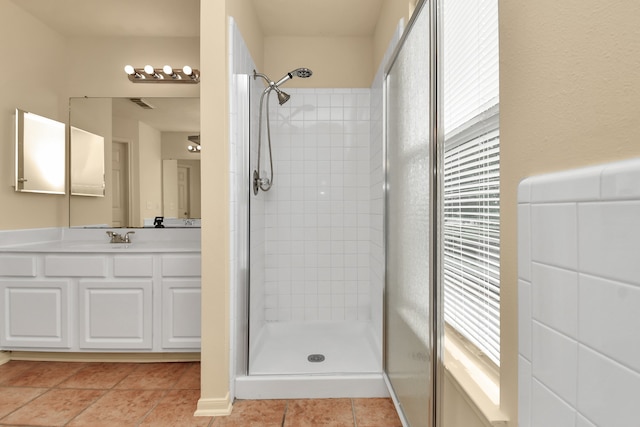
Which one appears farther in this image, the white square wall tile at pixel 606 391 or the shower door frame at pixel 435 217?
the shower door frame at pixel 435 217

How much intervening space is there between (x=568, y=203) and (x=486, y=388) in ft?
2.17

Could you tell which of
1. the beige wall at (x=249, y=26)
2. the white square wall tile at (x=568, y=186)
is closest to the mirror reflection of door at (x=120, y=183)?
the beige wall at (x=249, y=26)

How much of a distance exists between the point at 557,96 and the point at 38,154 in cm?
328

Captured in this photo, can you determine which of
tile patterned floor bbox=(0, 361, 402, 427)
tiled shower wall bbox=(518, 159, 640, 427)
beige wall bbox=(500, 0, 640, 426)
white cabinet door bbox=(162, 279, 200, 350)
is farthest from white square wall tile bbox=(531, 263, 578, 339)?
white cabinet door bbox=(162, 279, 200, 350)

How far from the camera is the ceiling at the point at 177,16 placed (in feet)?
8.14

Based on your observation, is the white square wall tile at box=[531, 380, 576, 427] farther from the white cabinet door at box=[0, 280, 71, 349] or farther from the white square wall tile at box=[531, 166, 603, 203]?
the white cabinet door at box=[0, 280, 71, 349]

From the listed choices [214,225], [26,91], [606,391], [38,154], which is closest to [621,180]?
[606,391]

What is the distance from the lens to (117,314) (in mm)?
2287

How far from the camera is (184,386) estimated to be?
82.3 inches

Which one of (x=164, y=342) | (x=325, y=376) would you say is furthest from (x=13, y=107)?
(x=325, y=376)

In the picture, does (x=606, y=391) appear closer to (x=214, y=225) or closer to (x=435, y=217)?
(x=435, y=217)

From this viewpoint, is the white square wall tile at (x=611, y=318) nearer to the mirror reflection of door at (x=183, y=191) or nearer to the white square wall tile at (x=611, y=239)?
the white square wall tile at (x=611, y=239)

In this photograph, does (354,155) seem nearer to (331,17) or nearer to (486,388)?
(331,17)

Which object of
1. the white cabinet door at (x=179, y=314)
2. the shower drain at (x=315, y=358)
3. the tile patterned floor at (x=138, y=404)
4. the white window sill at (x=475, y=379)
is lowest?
the tile patterned floor at (x=138, y=404)
